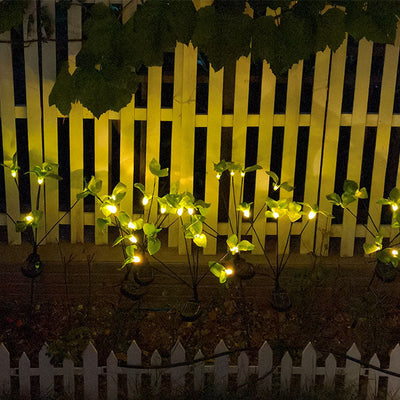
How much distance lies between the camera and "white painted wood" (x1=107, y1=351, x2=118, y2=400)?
137 inches

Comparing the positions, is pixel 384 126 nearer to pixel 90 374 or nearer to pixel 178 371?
pixel 178 371

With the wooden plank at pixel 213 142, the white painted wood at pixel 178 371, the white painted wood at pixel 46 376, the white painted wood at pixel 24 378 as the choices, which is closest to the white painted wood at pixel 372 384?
the white painted wood at pixel 178 371

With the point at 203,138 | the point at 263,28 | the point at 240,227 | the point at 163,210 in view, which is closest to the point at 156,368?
the point at 163,210

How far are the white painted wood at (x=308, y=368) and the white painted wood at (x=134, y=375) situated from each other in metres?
0.90

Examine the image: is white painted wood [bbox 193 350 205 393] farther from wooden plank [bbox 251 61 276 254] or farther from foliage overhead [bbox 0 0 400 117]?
foliage overhead [bbox 0 0 400 117]

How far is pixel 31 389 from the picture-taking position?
12.3 feet

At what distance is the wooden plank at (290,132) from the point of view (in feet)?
13.8

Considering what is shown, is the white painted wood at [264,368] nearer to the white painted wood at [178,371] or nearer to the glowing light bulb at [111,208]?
the white painted wood at [178,371]

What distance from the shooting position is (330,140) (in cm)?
434

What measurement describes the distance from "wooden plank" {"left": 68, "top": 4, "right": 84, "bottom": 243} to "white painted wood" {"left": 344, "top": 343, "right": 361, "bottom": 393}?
2.06m

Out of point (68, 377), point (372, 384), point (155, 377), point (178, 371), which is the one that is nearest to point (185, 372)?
point (178, 371)

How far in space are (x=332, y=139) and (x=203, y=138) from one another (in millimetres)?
2113

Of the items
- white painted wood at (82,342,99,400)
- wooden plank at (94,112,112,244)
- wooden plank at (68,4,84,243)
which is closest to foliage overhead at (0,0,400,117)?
wooden plank at (68,4,84,243)

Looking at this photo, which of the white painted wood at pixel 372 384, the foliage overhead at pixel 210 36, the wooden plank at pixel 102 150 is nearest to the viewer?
the foliage overhead at pixel 210 36
